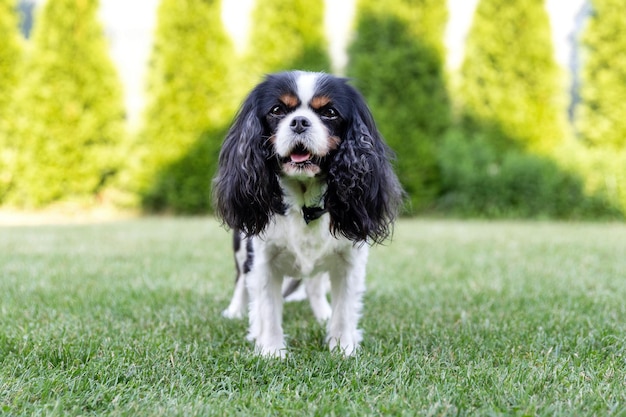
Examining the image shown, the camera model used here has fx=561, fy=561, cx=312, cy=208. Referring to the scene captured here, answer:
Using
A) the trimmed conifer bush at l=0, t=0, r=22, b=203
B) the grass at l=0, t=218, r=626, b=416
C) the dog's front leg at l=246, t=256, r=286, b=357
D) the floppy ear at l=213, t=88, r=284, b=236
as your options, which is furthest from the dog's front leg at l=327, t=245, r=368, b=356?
the trimmed conifer bush at l=0, t=0, r=22, b=203

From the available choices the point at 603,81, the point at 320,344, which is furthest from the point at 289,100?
the point at 603,81

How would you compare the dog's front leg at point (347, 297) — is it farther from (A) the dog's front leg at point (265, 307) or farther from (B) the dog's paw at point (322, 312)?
(B) the dog's paw at point (322, 312)

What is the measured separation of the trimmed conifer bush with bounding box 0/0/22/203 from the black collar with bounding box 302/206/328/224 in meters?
11.9

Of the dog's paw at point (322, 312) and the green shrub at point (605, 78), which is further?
the green shrub at point (605, 78)

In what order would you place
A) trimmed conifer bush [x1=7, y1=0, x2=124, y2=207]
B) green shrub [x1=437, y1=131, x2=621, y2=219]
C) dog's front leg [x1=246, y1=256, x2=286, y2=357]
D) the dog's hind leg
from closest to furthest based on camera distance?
dog's front leg [x1=246, y1=256, x2=286, y2=357], the dog's hind leg, green shrub [x1=437, y1=131, x2=621, y2=219], trimmed conifer bush [x1=7, y1=0, x2=124, y2=207]

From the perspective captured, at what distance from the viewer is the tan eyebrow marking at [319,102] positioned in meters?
2.43

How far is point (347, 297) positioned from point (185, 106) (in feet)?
34.0

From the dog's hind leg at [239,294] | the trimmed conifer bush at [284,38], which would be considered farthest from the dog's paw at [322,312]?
the trimmed conifer bush at [284,38]

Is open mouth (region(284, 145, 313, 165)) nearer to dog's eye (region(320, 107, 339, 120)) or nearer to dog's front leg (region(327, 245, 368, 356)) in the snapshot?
dog's eye (region(320, 107, 339, 120))

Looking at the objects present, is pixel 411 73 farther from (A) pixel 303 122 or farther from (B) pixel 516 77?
(A) pixel 303 122

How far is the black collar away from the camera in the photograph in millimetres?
2484

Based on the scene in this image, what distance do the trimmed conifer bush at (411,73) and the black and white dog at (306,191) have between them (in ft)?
31.7

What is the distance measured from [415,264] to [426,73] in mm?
8146

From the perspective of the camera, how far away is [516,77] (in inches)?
484
